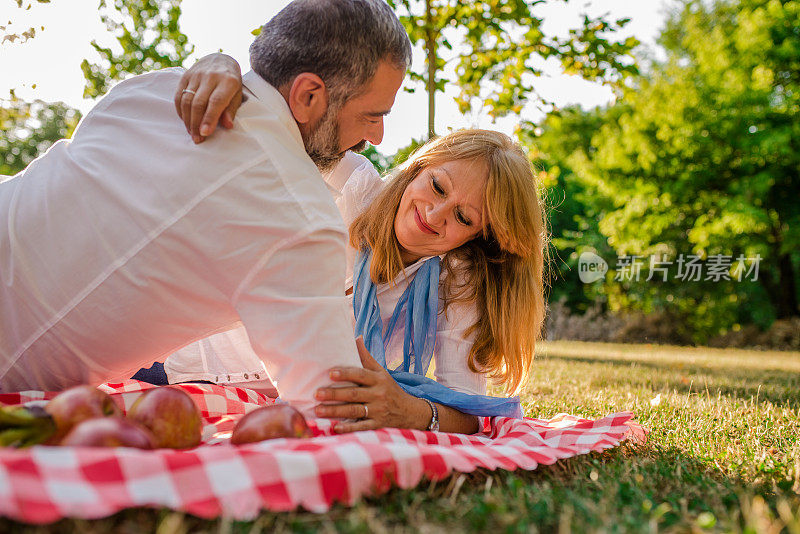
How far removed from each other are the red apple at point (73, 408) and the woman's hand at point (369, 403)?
624 millimetres

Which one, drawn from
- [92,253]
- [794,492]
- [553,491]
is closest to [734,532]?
[553,491]

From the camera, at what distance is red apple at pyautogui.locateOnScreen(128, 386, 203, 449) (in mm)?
1746

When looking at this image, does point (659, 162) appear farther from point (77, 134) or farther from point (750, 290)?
point (77, 134)

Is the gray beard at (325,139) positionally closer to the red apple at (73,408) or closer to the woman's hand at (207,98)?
the woman's hand at (207,98)

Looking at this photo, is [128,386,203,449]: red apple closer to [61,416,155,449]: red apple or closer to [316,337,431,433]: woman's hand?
[61,416,155,449]: red apple

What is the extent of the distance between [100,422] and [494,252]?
2.50 meters

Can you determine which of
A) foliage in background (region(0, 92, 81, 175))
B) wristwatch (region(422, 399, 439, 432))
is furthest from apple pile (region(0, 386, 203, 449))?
foliage in background (region(0, 92, 81, 175))

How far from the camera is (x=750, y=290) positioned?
810 inches

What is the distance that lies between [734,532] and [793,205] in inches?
803

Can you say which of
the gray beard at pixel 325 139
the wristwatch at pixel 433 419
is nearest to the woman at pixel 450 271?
the wristwatch at pixel 433 419

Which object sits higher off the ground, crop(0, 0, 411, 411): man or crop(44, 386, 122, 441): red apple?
crop(0, 0, 411, 411): man

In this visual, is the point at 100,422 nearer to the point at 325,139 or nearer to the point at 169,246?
the point at 169,246

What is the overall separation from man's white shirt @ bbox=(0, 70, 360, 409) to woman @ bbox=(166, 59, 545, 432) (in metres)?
1.14

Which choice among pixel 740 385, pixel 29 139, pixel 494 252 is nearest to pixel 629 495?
pixel 494 252
